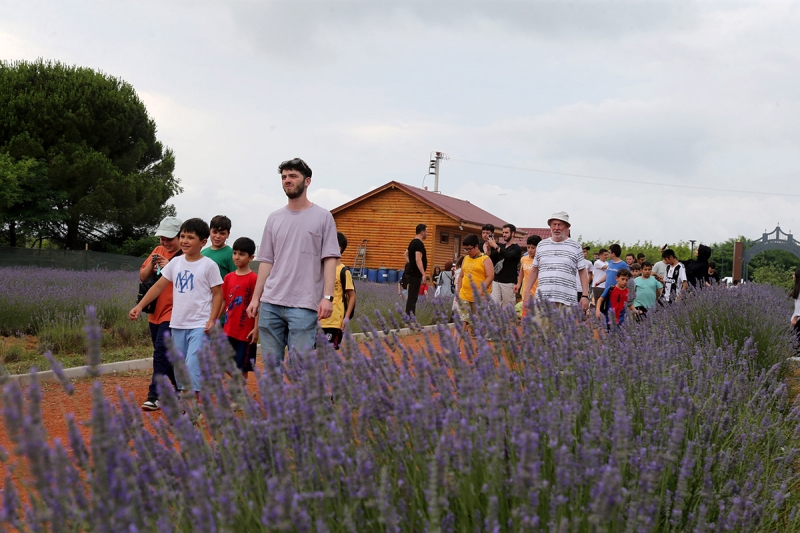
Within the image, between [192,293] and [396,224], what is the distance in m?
34.0

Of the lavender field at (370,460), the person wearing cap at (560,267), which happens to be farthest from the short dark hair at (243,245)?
the lavender field at (370,460)

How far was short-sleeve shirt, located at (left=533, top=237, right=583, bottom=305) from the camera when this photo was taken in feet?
25.2

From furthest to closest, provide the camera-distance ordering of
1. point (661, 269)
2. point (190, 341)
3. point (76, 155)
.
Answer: point (76, 155) → point (661, 269) → point (190, 341)

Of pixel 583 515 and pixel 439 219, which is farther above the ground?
pixel 439 219

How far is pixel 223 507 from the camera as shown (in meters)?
1.61

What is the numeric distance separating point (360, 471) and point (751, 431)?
8.74 feet

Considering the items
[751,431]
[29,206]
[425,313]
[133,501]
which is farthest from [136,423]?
[29,206]

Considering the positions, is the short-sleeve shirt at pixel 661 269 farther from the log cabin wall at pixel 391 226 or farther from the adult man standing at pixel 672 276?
the log cabin wall at pixel 391 226

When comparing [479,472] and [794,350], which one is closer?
[479,472]

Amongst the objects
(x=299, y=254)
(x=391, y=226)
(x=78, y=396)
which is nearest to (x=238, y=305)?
(x=299, y=254)

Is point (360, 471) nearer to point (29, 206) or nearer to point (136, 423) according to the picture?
point (136, 423)

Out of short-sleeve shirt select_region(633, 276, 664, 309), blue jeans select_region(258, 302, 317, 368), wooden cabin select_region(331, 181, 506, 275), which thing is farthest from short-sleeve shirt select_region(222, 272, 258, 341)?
wooden cabin select_region(331, 181, 506, 275)

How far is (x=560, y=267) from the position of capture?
7730 mm

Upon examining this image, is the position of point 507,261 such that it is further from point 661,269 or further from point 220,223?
point 220,223
